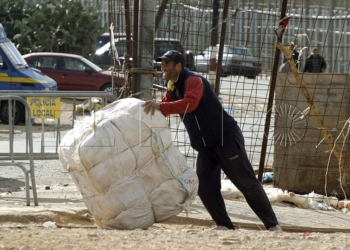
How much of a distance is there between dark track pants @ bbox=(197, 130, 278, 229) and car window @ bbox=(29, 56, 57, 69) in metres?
15.3

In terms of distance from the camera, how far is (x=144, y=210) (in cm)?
583

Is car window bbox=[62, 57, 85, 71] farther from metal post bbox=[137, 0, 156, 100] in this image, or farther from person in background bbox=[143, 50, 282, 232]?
person in background bbox=[143, 50, 282, 232]

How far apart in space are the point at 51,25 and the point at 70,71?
168 inches

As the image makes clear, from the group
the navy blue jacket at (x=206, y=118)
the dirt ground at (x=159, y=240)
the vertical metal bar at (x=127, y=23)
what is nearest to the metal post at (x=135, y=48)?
the vertical metal bar at (x=127, y=23)

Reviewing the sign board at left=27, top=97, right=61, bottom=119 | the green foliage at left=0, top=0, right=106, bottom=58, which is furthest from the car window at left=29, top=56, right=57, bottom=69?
the sign board at left=27, top=97, right=61, bottom=119

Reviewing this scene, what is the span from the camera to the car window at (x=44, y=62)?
68.9ft

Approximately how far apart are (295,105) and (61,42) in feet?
55.6

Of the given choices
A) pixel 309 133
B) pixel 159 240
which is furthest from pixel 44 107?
pixel 309 133

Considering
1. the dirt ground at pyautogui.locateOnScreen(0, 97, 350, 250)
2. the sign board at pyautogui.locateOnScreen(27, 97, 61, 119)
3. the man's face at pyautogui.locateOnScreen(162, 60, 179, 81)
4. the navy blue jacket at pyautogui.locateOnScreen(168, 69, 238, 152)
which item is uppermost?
the man's face at pyautogui.locateOnScreen(162, 60, 179, 81)

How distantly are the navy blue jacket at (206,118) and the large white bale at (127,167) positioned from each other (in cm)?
35

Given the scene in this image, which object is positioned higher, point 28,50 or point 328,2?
point 328,2

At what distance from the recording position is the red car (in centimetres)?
2081

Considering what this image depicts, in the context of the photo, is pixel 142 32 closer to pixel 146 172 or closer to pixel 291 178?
pixel 146 172

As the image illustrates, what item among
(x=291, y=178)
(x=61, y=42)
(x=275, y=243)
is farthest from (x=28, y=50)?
(x=275, y=243)
